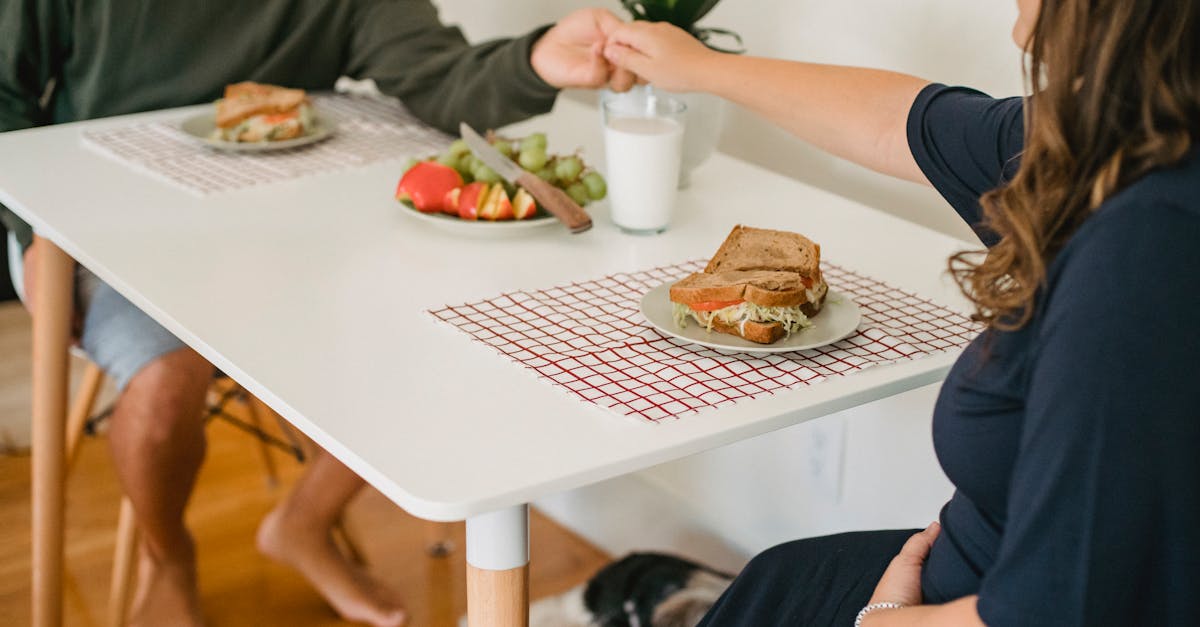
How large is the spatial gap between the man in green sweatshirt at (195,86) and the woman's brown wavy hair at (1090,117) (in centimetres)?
80

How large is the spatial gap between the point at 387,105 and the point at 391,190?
43cm

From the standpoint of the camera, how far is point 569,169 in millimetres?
1427

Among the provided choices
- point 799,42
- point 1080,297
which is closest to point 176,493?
point 799,42

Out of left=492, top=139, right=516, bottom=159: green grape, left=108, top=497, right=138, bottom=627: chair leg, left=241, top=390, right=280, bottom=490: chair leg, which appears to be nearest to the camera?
left=492, top=139, right=516, bottom=159: green grape

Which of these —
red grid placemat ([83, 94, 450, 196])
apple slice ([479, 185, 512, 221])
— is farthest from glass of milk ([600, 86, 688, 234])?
red grid placemat ([83, 94, 450, 196])

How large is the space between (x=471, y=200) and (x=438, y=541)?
0.98 m

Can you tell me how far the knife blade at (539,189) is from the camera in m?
1.36

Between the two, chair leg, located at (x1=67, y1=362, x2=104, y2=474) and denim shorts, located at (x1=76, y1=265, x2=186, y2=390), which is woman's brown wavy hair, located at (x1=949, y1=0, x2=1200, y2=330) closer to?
denim shorts, located at (x1=76, y1=265, x2=186, y2=390)

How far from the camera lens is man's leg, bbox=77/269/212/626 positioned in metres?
1.65

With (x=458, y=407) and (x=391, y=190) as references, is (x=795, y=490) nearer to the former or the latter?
(x=391, y=190)

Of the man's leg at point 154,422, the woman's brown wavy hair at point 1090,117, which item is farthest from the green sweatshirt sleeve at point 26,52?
the woman's brown wavy hair at point 1090,117

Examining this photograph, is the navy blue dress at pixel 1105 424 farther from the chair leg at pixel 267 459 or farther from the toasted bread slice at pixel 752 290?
the chair leg at pixel 267 459

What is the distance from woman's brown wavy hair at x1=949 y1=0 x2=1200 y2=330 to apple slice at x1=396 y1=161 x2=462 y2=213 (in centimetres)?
73

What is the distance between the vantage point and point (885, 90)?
121cm
